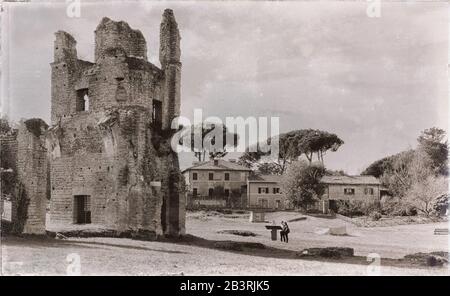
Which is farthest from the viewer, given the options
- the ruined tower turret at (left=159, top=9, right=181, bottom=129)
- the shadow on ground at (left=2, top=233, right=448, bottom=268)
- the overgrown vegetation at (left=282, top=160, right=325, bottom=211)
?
the overgrown vegetation at (left=282, top=160, right=325, bottom=211)

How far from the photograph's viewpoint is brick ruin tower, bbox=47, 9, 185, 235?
1900 cm

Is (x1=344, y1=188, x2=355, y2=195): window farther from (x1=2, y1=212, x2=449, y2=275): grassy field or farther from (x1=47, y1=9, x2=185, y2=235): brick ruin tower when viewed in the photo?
(x1=47, y1=9, x2=185, y2=235): brick ruin tower

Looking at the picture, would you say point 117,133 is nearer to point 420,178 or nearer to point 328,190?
point 420,178

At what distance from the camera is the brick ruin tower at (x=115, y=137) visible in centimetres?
1900

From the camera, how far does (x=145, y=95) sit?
20.2 meters

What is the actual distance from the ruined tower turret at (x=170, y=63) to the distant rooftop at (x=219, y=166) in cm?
2793

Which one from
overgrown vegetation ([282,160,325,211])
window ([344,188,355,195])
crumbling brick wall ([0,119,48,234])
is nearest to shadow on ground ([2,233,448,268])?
crumbling brick wall ([0,119,48,234])

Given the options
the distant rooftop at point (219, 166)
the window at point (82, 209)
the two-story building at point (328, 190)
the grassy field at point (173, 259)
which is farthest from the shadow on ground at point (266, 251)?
the distant rooftop at point (219, 166)

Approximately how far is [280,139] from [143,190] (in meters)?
36.8

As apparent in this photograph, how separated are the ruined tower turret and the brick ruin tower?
44 mm
